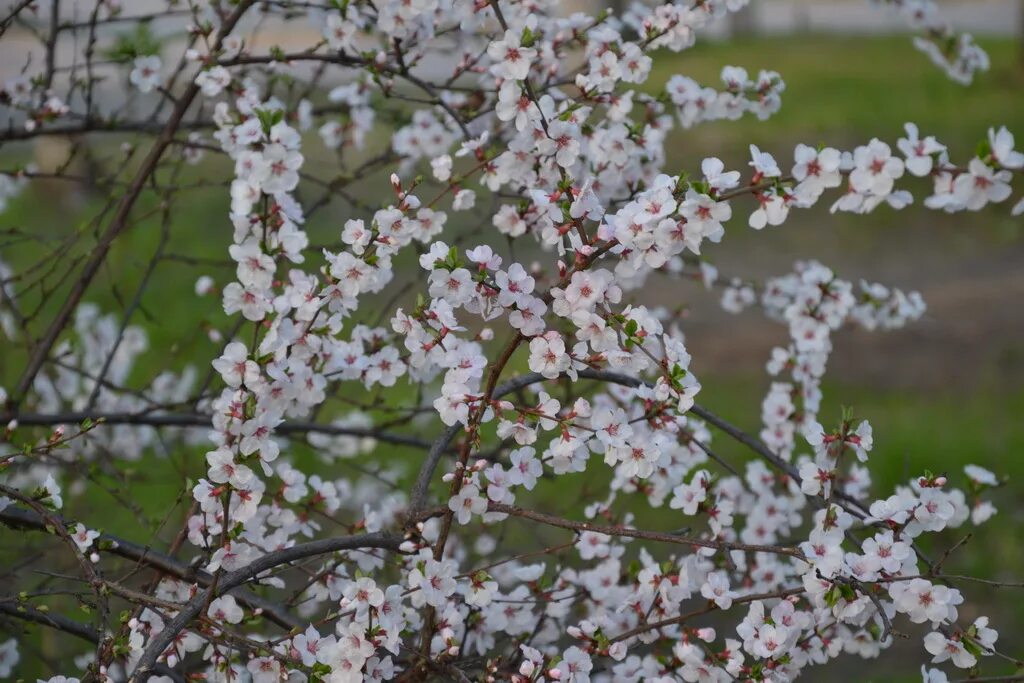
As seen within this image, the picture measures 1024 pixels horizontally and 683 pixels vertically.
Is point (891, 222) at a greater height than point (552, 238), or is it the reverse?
point (552, 238)

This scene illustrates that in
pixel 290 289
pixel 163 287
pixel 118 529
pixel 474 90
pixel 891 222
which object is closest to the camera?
pixel 290 289

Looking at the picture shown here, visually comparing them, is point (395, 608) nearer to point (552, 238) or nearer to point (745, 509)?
point (552, 238)

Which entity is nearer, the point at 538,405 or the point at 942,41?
the point at 538,405

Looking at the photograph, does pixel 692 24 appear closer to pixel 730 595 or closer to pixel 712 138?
pixel 730 595

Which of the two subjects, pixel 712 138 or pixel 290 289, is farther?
pixel 712 138

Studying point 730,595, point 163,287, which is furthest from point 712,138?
point 730,595

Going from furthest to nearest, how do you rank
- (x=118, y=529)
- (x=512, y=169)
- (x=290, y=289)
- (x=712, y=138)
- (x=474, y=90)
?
(x=712, y=138)
(x=118, y=529)
(x=474, y=90)
(x=512, y=169)
(x=290, y=289)

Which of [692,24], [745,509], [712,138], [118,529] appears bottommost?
Answer: [712,138]

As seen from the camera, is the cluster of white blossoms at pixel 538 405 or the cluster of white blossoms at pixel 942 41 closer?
the cluster of white blossoms at pixel 538 405

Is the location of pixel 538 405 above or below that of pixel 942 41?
above

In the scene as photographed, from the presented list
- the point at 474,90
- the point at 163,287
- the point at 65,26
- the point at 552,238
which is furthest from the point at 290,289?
the point at 163,287

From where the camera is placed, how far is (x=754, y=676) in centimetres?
214

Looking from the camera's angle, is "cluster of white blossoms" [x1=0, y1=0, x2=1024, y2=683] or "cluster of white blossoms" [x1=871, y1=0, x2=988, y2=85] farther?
"cluster of white blossoms" [x1=871, y1=0, x2=988, y2=85]

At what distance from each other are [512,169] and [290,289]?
0.55 meters
